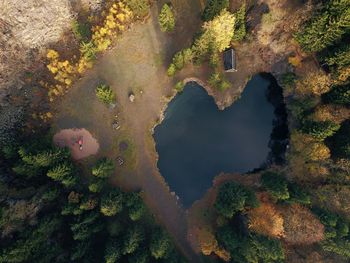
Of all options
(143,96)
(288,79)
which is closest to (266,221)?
(288,79)

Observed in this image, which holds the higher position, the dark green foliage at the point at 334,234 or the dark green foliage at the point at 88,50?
the dark green foliage at the point at 88,50

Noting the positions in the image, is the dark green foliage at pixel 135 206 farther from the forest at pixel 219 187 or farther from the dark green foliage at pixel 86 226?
the dark green foliage at pixel 86 226

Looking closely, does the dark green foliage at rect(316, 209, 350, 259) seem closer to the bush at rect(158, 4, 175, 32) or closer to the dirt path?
the dirt path

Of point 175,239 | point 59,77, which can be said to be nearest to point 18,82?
point 59,77

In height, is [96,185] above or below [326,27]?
below

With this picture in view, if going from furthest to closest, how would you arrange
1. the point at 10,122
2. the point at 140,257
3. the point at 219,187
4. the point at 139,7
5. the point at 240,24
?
1. the point at 219,187
2. the point at 10,122
3. the point at 139,7
4. the point at 240,24
5. the point at 140,257

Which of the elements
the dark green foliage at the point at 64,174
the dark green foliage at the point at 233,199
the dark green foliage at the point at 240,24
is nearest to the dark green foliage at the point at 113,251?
the dark green foliage at the point at 64,174

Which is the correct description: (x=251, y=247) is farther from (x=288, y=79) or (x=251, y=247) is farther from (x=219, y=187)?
(x=288, y=79)
